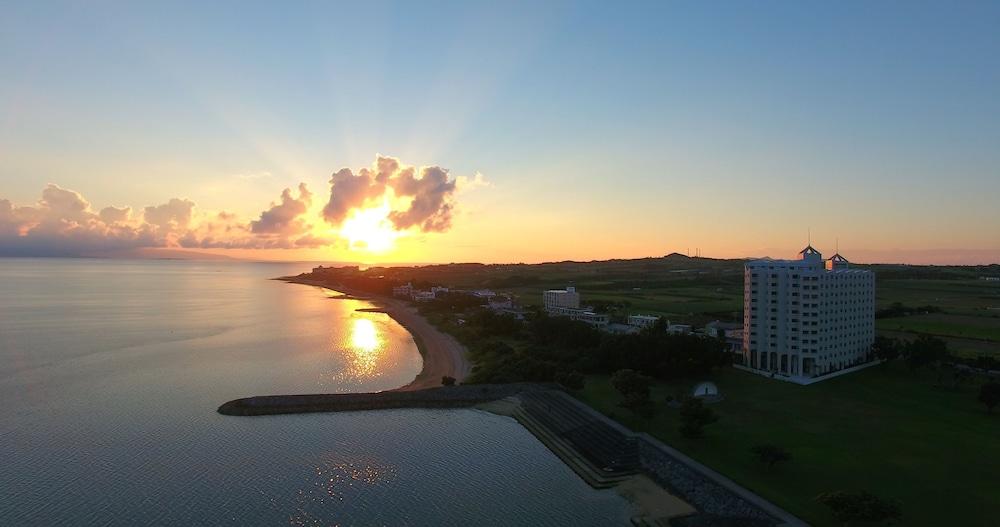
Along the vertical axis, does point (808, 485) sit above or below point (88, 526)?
above

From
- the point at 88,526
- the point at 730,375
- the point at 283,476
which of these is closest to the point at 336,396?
the point at 283,476

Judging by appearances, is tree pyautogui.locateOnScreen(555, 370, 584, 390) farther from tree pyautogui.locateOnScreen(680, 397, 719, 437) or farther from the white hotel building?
the white hotel building

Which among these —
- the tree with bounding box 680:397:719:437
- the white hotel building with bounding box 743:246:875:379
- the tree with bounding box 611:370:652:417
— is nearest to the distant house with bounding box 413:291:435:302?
the white hotel building with bounding box 743:246:875:379

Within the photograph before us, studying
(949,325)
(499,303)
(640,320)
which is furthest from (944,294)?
(499,303)

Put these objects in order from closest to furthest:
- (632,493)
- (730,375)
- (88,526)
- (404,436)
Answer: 1. (88,526)
2. (632,493)
3. (404,436)
4. (730,375)

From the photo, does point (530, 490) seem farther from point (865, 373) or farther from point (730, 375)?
point (865, 373)
